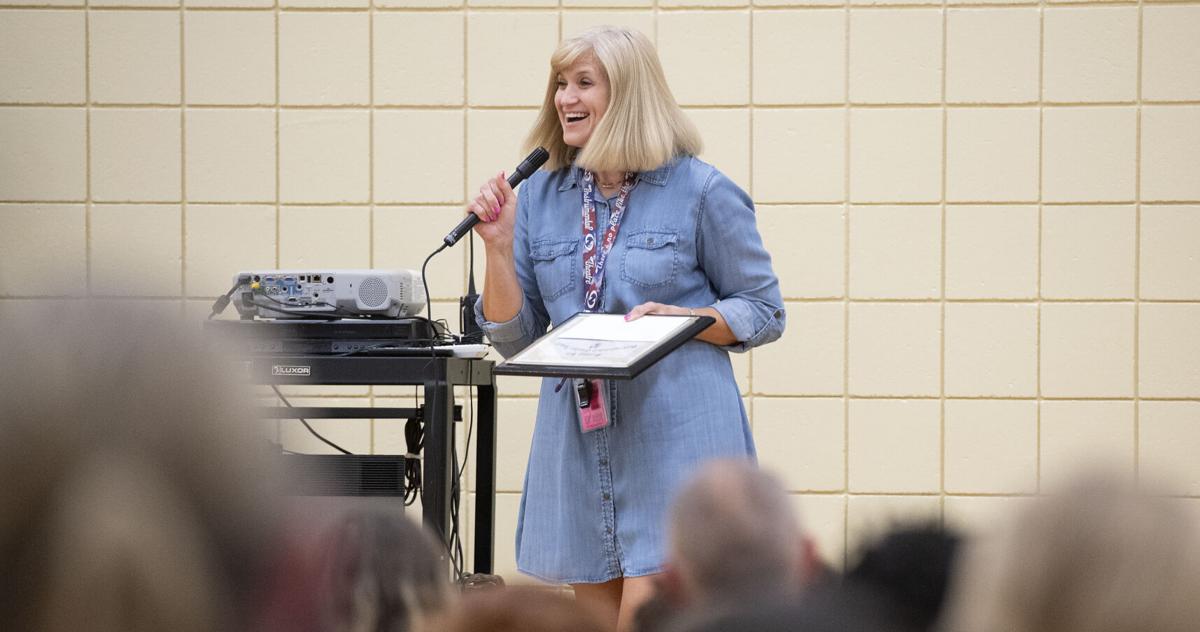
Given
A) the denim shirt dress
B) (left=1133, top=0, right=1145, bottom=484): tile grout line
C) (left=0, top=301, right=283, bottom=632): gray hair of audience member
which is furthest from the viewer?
(left=1133, top=0, right=1145, bottom=484): tile grout line

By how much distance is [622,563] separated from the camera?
2.12 m

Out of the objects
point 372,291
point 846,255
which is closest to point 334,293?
point 372,291

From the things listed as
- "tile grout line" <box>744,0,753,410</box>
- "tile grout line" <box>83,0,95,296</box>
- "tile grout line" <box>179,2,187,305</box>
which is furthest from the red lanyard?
"tile grout line" <box>83,0,95,296</box>

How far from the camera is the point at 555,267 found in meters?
2.24

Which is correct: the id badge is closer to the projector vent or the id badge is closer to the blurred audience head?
the projector vent

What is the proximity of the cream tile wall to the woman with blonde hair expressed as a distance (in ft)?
5.53

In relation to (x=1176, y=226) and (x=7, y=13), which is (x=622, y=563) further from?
(x=7, y=13)

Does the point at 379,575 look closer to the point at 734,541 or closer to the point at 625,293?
the point at 734,541

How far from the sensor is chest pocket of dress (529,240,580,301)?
87.8 inches

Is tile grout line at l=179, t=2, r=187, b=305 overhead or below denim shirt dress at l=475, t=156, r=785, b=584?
overhead

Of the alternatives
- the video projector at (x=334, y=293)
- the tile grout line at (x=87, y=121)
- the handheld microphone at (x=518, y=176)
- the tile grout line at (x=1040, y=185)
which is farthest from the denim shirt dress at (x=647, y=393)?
the tile grout line at (x=87, y=121)

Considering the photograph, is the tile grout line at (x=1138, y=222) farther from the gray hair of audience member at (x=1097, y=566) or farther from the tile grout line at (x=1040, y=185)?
the gray hair of audience member at (x=1097, y=566)

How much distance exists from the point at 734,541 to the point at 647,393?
4.55ft

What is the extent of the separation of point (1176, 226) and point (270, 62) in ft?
9.42
